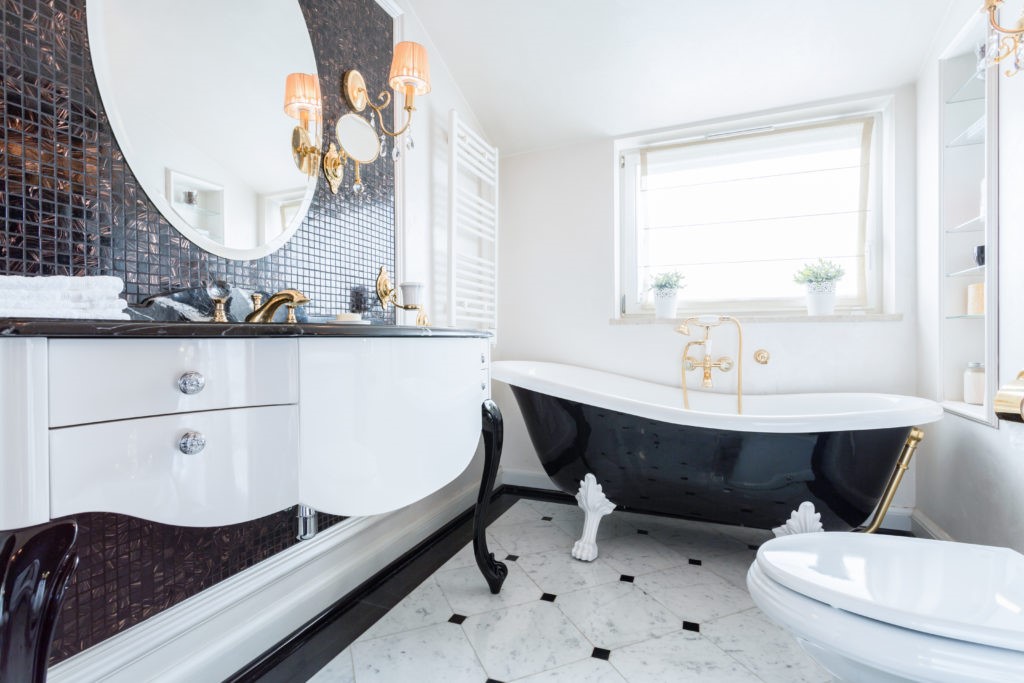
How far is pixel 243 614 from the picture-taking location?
1.32 metres

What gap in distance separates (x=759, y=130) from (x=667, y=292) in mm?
985

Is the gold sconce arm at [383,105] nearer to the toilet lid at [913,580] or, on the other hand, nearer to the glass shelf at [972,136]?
the toilet lid at [913,580]

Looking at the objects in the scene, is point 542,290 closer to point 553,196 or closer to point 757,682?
point 553,196

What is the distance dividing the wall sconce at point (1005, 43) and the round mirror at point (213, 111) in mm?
1949

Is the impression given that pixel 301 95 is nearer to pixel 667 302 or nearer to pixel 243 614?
pixel 243 614

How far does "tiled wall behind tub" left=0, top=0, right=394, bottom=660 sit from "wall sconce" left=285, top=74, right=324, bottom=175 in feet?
1.21

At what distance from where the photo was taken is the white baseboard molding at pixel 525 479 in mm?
2758

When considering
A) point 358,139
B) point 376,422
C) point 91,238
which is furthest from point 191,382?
point 358,139

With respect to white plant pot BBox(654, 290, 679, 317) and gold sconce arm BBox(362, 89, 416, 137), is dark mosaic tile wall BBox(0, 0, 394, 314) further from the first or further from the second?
white plant pot BBox(654, 290, 679, 317)

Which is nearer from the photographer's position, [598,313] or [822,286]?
[822,286]

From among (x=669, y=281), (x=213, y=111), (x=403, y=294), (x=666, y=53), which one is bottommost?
(x=403, y=294)

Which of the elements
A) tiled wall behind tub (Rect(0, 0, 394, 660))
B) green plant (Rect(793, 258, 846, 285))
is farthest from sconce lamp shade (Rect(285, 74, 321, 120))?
green plant (Rect(793, 258, 846, 285))

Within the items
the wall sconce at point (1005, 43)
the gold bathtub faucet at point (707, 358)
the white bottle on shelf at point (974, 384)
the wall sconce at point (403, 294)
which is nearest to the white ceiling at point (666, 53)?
the wall sconce at point (1005, 43)

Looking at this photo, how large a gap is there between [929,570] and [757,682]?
0.61m
